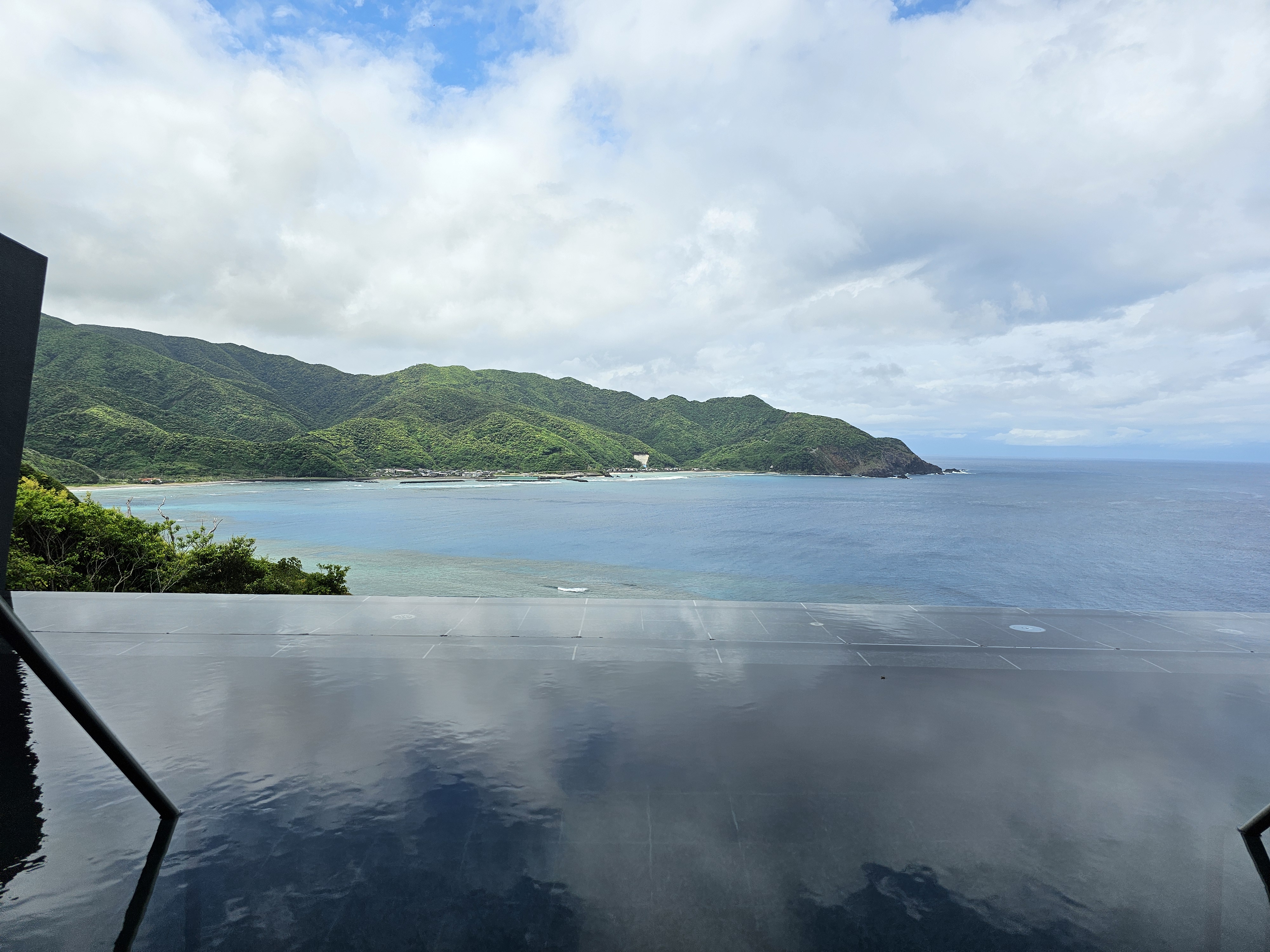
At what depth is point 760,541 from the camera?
3541cm

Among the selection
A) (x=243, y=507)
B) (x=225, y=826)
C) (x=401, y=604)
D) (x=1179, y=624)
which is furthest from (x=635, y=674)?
(x=243, y=507)

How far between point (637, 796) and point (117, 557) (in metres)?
11.4

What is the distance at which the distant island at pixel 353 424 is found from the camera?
56094mm

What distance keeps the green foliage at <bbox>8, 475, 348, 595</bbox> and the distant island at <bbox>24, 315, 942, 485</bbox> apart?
49.0m

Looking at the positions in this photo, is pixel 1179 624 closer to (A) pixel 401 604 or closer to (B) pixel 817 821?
(B) pixel 817 821

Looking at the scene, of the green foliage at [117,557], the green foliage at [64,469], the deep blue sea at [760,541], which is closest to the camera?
the green foliage at [117,557]

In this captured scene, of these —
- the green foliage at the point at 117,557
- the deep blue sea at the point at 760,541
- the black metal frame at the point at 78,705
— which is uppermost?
the black metal frame at the point at 78,705

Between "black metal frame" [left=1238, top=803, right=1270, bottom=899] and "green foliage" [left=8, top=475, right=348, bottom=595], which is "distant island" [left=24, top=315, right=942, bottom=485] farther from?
"black metal frame" [left=1238, top=803, right=1270, bottom=899]

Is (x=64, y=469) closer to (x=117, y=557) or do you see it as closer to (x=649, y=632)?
(x=117, y=557)

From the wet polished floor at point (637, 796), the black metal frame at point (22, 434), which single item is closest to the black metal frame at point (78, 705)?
the black metal frame at point (22, 434)

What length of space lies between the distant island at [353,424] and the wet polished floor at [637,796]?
5860 centimetres

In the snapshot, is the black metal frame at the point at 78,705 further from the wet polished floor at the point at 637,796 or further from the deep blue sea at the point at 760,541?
the deep blue sea at the point at 760,541

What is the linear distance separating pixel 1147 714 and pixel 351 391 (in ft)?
372

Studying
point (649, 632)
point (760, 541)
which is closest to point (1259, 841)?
point (649, 632)
